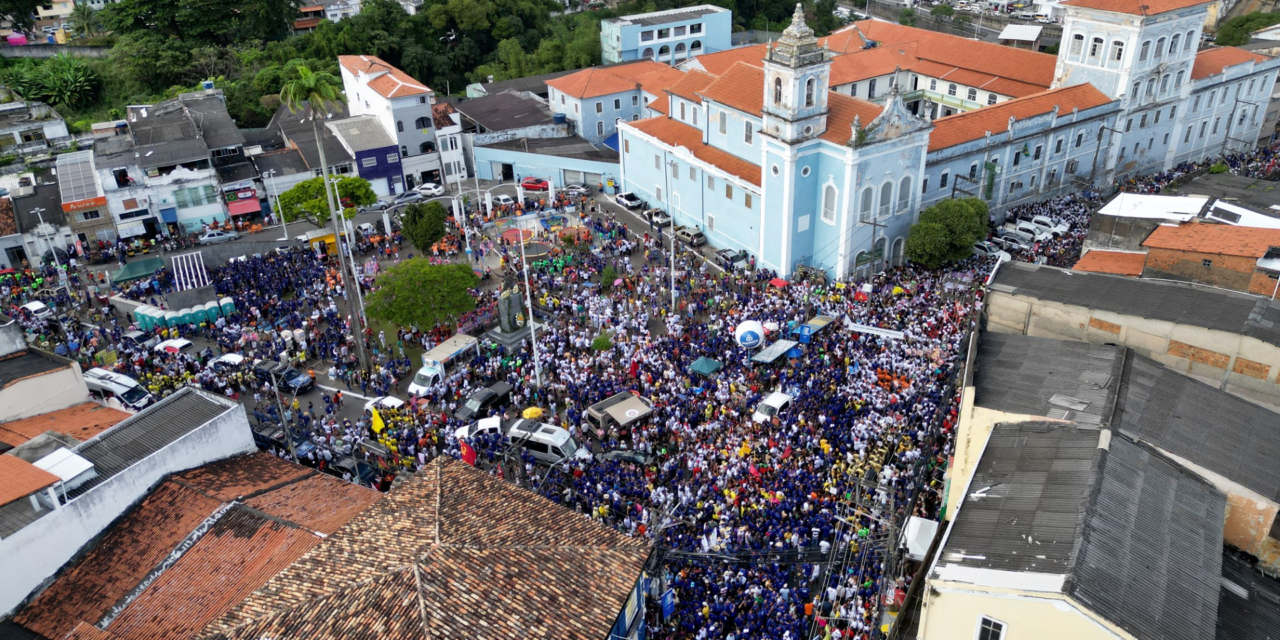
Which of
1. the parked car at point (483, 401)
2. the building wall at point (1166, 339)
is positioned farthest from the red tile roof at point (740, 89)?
the parked car at point (483, 401)

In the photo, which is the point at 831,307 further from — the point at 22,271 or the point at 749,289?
the point at 22,271

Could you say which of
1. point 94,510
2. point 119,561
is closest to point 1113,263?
point 119,561

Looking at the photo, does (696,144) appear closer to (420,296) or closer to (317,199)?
(420,296)

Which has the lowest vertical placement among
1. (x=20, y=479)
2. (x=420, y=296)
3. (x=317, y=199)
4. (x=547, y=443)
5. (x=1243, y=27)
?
(x=547, y=443)

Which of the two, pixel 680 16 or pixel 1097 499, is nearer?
pixel 1097 499

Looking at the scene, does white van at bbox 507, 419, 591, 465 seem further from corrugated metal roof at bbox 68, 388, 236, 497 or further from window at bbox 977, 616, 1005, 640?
window at bbox 977, 616, 1005, 640

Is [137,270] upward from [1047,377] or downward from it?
downward

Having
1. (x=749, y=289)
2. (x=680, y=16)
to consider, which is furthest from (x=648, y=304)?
(x=680, y=16)
